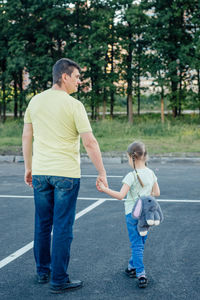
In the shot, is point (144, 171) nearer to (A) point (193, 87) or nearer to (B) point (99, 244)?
(B) point (99, 244)

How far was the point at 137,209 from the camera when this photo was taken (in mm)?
3988

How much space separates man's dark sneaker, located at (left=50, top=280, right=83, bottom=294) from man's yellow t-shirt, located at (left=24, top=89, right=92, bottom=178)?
3.22 feet

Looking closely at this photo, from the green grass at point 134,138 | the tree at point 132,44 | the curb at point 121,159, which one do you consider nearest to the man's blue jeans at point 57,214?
the curb at point 121,159

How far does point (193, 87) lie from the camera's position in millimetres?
38312

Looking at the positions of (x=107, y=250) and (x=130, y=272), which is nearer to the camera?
(x=130, y=272)

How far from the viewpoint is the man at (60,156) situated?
12.5 ft

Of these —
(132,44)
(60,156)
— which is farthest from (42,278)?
(132,44)

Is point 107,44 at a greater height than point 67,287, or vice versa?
point 107,44

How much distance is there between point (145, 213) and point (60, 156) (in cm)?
91

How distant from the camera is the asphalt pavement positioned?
3.96 metres

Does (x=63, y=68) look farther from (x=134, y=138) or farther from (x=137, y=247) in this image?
(x=134, y=138)

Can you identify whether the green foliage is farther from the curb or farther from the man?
the man

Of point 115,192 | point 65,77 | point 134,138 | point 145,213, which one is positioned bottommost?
point 134,138

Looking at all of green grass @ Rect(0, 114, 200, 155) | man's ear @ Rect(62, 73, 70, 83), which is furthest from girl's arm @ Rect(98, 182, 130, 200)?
green grass @ Rect(0, 114, 200, 155)
